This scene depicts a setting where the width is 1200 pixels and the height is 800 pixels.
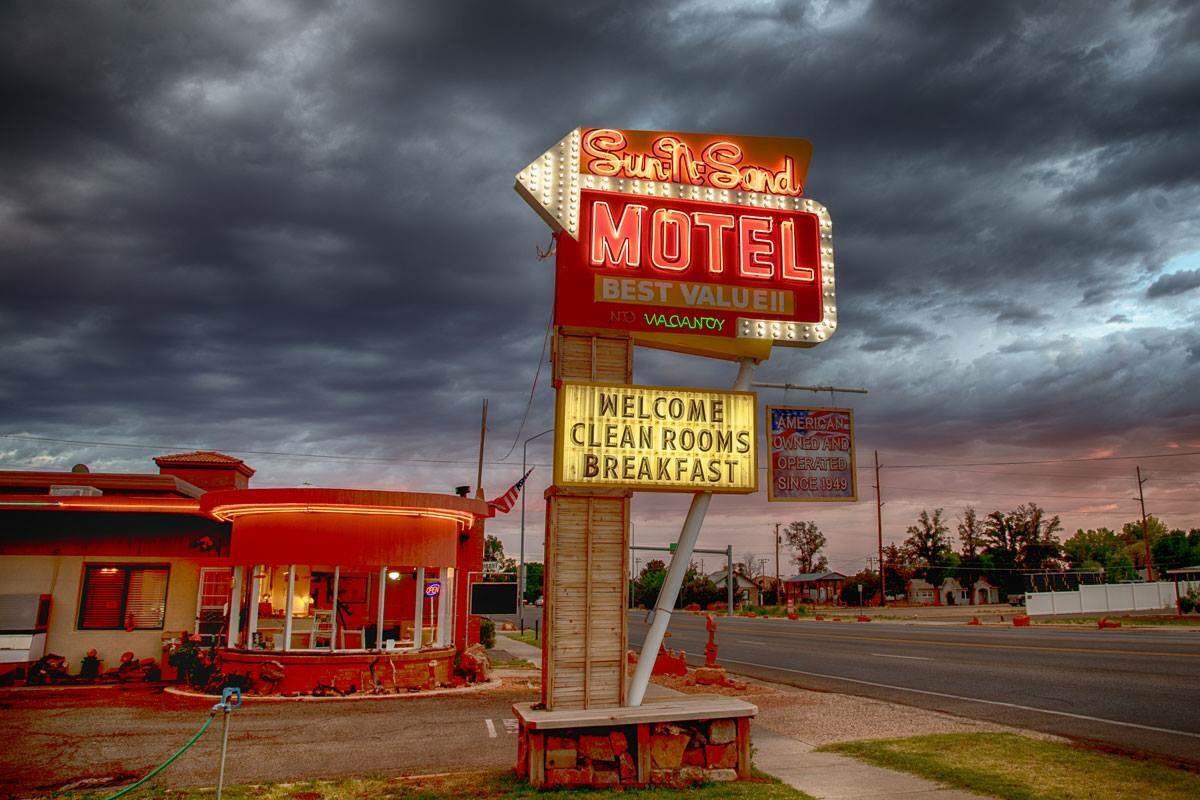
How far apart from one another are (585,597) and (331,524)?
11.3 m

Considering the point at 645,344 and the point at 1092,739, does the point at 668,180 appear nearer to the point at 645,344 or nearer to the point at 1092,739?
the point at 645,344

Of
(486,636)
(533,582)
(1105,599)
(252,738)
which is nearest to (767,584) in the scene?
(533,582)

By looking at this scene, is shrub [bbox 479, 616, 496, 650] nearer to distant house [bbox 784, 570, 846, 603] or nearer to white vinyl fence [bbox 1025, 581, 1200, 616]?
white vinyl fence [bbox 1025, 581, 1200, 616]

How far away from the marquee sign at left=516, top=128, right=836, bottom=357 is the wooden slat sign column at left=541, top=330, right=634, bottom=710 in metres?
1.23

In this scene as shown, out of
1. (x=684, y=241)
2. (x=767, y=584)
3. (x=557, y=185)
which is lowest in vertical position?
(x=767, y=584)

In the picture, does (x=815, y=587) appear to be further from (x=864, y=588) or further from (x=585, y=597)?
(x=585, y=597)

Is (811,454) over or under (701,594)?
over

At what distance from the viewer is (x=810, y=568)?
134 m

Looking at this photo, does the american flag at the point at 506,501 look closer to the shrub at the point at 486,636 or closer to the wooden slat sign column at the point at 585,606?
the shrub at the point at 486,636

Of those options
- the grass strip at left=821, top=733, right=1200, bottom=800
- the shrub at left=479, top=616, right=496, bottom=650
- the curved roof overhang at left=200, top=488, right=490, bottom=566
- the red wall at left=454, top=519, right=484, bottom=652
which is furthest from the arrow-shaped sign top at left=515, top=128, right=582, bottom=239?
the shrub at left=479, top=616, right=496, bottom=650

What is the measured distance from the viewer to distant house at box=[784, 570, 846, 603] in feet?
371

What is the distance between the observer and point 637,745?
9.16 m

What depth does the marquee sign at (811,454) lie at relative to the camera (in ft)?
35.1

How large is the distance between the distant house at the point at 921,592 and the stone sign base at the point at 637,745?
98.1 metres
